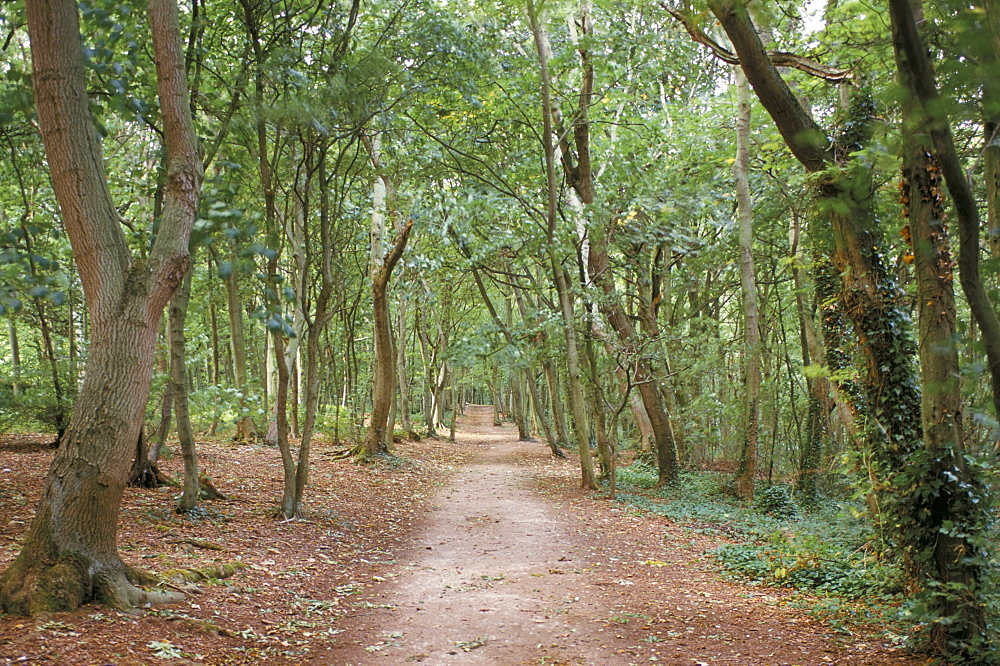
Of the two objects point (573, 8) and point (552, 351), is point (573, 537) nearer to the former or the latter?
point (552, 351)

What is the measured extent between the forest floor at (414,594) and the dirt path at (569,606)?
24 millimetres

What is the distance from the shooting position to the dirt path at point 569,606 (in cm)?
483

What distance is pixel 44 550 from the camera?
4164 millimetres

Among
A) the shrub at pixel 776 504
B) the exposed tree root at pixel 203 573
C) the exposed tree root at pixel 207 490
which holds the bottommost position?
the shrub at pixel 776 504

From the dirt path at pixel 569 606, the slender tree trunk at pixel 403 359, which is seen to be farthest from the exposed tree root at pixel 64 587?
the slender tree trunk at pixel 403 359

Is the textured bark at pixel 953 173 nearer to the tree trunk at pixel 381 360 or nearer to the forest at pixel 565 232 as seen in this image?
the forest at pixel 565 232

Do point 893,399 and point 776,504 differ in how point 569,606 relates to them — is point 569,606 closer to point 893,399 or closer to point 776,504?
point 893,399

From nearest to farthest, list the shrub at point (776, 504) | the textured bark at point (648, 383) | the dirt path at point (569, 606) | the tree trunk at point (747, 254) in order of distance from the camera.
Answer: the dirt path at point (569, 606) < the tree trunk at point (747, 254) < the shrub at point (776, 504) < the textured bark at point (648, 383)

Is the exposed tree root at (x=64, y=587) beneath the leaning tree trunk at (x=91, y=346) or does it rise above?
beneath

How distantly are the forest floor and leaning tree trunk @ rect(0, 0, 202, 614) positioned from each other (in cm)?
39

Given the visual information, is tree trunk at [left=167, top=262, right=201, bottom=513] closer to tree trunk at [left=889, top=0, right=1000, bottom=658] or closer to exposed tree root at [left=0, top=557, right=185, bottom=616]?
exposed tree root at [left=0, top=557, right=185, bottom=616]

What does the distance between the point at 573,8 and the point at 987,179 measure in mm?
10904

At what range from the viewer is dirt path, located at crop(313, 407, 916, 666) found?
483 cm

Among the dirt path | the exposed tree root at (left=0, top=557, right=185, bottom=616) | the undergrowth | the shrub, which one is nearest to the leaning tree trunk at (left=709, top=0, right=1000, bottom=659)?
the undergrowth
